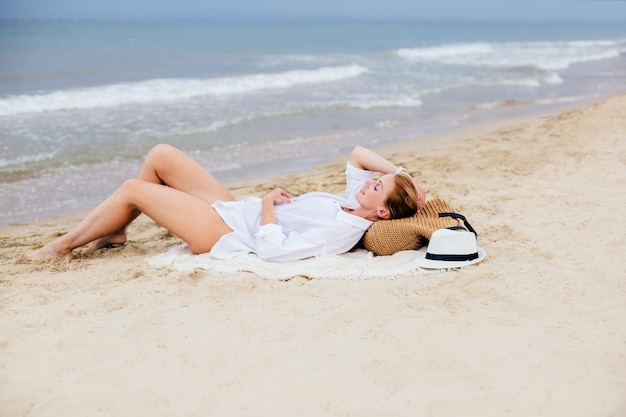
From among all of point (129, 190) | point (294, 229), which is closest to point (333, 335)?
point (294, 229)

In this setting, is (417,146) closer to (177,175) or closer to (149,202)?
(177,175)

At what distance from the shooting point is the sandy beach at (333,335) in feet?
8.77

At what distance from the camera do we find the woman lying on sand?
4.20 m

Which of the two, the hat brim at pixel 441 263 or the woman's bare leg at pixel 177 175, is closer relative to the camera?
the hat brim at pixel 441 263

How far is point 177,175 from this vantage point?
181 inches

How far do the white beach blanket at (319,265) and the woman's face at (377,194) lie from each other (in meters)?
0.34

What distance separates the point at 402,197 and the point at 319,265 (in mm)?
723

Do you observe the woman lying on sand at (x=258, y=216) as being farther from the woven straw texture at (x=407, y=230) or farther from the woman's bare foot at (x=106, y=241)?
the woman's bare foot at (x=106, y=241)

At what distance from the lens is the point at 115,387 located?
9.16ft

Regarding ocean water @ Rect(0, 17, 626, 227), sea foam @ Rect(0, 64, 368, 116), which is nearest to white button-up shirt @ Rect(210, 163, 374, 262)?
ocean water @ Rect(0, 17, 626, 227)

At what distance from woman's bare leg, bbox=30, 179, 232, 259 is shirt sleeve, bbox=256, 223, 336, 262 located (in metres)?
0.32

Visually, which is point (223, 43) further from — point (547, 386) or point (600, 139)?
point (547, 386)

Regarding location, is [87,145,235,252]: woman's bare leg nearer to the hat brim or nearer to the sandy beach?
the sandy beach

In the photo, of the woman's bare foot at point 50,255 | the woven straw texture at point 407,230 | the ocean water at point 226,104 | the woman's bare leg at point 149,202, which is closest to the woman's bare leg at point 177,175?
the woman's bare leg at point 149,202
